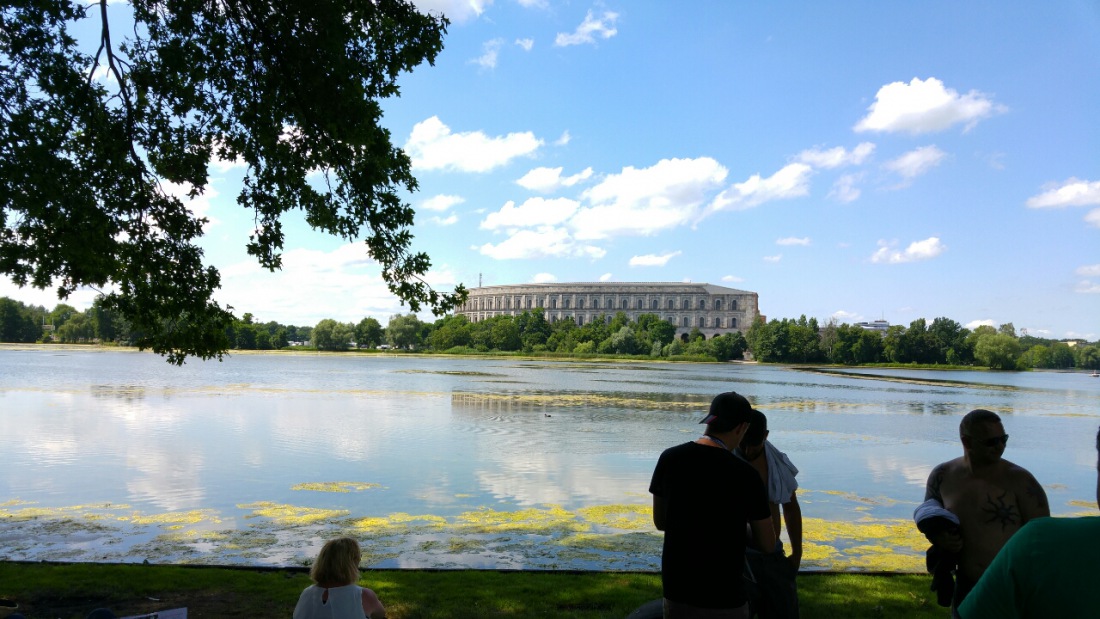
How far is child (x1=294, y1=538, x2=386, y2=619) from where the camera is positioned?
12.2 ft

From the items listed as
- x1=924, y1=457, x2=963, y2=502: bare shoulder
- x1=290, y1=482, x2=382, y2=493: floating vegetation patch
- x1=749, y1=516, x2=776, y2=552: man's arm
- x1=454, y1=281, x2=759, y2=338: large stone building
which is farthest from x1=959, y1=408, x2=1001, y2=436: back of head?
x1=454, y1=281, x2=759, y2=338: large stone building

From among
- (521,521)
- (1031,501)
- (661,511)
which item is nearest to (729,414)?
(661,511)

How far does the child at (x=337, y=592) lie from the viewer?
3732 millimetres

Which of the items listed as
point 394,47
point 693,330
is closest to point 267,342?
point 693,330

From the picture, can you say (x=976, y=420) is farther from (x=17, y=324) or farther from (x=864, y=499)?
(x=17, y=324)

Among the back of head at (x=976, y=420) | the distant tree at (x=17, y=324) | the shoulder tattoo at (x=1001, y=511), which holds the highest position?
the distant tree at (x=17, y=324)

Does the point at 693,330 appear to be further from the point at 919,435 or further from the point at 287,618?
the point at 287,618

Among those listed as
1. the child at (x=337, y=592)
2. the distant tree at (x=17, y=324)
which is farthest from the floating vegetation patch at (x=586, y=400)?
the distant tree at (x=17, y=324)

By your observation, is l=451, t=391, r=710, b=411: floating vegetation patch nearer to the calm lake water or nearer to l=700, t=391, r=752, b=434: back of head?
the calm lake water

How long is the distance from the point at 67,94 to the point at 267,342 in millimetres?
117804

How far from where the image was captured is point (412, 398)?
2998cm

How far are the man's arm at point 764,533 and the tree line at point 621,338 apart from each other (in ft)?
327

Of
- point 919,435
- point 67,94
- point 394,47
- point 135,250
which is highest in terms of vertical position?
point 394,47

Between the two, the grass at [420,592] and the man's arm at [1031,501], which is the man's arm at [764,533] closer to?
the man's arm at [1031,501]
